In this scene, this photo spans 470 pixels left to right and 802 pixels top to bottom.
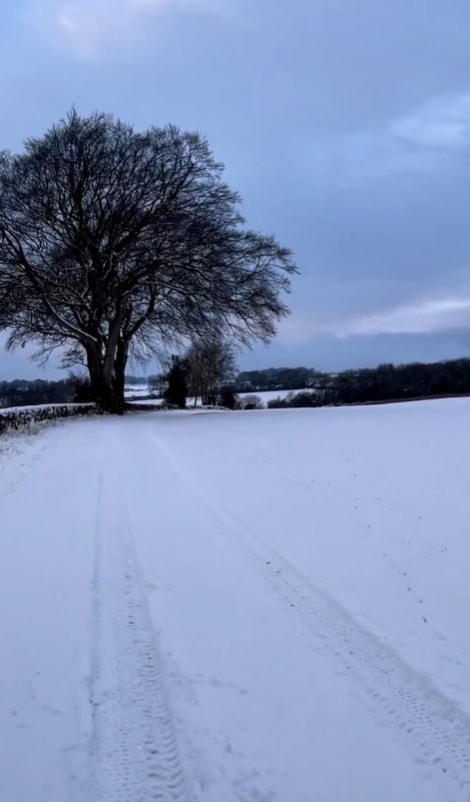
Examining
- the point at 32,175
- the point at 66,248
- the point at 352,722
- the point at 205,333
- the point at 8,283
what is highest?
the point at 32,175

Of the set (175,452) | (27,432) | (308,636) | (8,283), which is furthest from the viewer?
(8,283)

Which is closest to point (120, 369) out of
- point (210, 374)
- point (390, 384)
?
point (210, 374)

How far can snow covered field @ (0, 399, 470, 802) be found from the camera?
2793 millimetres

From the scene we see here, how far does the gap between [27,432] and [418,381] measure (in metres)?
50.9

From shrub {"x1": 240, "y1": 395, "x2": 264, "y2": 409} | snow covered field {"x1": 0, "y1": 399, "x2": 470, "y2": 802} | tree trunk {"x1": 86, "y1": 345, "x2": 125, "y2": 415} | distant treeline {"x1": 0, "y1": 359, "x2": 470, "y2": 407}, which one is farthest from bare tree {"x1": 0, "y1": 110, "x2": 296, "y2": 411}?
shrub {"x1": 240, "y1": 395, "x2": 264, "y2": 409}

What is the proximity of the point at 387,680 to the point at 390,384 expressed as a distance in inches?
2301

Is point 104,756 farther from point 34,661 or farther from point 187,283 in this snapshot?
point 187,283

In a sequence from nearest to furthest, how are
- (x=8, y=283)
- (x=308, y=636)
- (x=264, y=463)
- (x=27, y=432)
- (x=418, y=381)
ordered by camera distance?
(x=308, y=636) < (x=264, y=463) < (x=27, y=432) < (x=8, y=283) < (x=418, y=381)

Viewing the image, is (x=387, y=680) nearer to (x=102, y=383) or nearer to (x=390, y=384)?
(x=102, y=383)

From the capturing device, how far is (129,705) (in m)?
3.26

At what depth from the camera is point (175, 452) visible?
523 inches

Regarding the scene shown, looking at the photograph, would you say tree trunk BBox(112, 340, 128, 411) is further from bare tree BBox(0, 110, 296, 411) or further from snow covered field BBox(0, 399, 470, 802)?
snow covered field BBox(0, 399, 470, 802)

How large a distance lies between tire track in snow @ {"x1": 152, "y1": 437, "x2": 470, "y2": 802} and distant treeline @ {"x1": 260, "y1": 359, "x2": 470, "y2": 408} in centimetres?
4903

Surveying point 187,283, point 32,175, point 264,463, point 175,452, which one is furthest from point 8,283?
point 264,463
